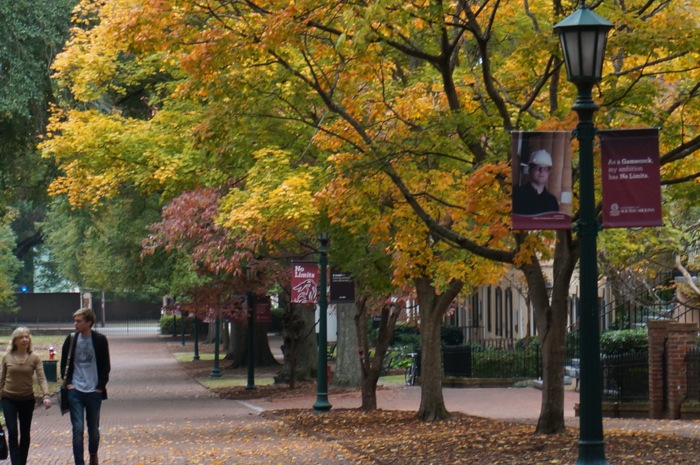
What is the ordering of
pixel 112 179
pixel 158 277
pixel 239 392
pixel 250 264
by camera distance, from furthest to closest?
pixel 158 277, pixel 239 392, pixel 250 264, pixel 112 179

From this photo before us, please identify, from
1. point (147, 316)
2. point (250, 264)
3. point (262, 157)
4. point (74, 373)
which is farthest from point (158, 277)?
point (147, 316)

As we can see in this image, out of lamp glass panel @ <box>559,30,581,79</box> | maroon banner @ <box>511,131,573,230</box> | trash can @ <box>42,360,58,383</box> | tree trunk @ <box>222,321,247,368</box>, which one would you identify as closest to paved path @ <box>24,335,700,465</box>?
trash can @ <box>42,360,58,383</box>

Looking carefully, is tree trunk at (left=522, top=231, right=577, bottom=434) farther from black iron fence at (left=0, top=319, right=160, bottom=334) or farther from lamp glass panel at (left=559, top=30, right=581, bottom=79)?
black iron fence at (left=0, top=319, right=160, bottom=334)

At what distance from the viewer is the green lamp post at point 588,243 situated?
32.1 ft

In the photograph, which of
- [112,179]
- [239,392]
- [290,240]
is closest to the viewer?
[290,240]

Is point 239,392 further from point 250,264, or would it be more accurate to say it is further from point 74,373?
point 74,373

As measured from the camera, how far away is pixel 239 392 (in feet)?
101

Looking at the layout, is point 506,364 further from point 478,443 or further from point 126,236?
point 478,443

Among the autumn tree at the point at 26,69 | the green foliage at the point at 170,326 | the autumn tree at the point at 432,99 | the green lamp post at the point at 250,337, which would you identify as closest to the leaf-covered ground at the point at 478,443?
the autumn tree at the point at 432,99

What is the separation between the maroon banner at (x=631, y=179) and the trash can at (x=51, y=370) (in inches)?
991

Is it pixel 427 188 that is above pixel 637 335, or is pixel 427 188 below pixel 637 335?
above

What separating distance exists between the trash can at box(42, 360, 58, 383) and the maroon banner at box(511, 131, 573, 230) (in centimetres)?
2442

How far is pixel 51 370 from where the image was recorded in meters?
33.3

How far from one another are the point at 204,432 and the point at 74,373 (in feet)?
23.8
